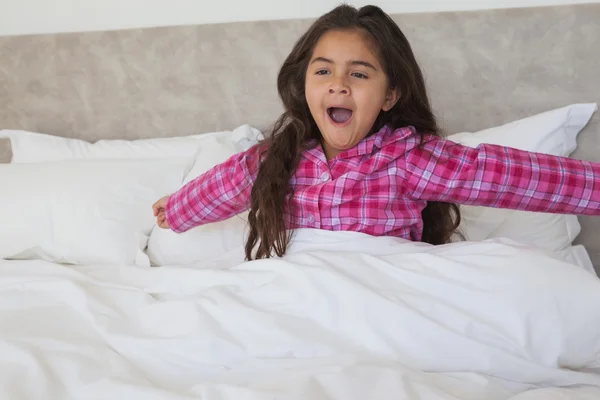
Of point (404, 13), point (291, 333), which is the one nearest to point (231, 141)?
point (404, 13)

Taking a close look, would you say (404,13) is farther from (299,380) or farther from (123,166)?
(299,380)

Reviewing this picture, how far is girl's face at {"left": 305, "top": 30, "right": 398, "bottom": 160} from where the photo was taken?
3.84 feet

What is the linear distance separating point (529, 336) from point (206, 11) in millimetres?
1389

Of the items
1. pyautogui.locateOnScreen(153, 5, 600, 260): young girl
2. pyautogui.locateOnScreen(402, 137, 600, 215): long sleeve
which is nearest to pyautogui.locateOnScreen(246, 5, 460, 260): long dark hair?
pyautogui.locateOnScreen(153, 5, 600, 260): young girl

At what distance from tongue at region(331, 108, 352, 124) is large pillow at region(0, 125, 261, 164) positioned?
54cm

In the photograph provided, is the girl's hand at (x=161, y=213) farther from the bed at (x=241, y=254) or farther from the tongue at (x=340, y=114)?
the tongue at (x=340, y=114)

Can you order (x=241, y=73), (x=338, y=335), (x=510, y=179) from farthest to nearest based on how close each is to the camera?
(x=241, y=73), (x=510, y=179), (x=338, y=335)

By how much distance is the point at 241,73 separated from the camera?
5.88 ft

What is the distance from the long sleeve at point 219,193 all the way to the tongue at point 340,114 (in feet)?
0.61

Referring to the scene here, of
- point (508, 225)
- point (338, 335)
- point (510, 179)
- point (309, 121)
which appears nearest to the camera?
point (338, 335)

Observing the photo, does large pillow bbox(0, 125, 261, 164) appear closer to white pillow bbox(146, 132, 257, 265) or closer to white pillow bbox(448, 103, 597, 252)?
white pillow bbox(146, 132, 257, 265)

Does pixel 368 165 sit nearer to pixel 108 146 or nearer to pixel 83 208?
pixel 83 208

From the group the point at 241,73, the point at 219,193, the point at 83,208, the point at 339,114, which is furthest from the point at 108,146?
the point at 339,114

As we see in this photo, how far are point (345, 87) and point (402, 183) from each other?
221mm
